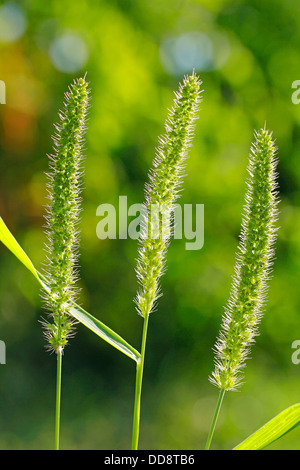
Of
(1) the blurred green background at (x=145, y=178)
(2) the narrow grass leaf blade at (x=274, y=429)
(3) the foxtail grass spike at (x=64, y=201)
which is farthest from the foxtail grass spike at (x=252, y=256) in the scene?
(1) the blurred green background at (x=145, y=178)

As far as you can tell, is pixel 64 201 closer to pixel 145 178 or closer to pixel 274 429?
pixel 274 429

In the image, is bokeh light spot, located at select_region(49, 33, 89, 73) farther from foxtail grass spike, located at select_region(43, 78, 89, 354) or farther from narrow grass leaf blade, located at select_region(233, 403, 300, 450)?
narrow grass leaf blade, located at select_region(233, 403, 300, 450)

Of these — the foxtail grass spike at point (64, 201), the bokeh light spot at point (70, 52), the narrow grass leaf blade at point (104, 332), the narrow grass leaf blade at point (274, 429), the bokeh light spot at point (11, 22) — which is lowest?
the narrow grass leaf blade at point (274, 429)

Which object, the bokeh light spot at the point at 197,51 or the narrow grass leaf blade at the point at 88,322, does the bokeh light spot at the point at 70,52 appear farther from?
the narrow grass leaf blade at the point at 88,322

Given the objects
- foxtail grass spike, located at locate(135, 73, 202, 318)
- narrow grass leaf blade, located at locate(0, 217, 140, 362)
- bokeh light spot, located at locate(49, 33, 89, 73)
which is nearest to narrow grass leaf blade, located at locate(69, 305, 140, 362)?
narrow grass leaf blade, located at locate(0, 217, 140, 362)

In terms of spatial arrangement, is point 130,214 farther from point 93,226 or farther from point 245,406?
point 245,406

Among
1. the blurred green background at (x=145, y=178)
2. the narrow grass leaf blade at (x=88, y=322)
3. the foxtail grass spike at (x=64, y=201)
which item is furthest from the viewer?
the blurred green background at (x=145, y=178)

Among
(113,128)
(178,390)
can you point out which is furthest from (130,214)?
(178,390)
